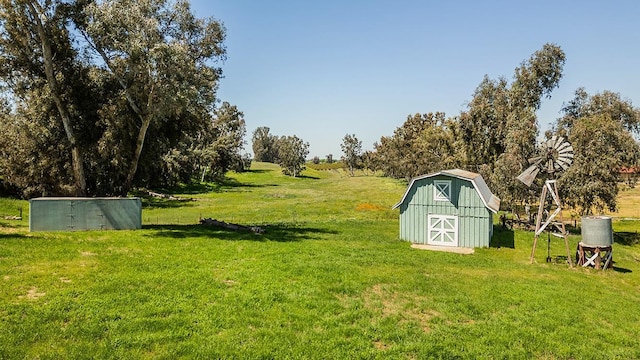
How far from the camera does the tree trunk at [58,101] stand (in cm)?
2536

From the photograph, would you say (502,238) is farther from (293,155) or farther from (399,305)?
(293,155)

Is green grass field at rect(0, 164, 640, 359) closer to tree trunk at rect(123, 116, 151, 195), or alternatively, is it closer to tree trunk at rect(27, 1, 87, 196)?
tree trunk at rect(27, 1, 87, 196)

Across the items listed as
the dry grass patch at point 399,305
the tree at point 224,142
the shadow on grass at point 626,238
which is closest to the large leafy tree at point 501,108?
the shadow on grass at point 626,238

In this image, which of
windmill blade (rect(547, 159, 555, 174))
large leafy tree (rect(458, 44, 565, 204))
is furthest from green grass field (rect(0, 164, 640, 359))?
large leafy tree (rect(458, 44, 565, 204))

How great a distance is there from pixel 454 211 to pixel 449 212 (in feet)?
1.16

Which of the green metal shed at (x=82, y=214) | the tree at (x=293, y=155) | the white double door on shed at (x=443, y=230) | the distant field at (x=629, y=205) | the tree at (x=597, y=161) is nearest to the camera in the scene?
the green metal shed at (x=82, y=214)

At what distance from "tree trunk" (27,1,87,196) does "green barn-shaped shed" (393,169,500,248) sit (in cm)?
2351

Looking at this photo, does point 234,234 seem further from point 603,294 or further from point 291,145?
point 291,145

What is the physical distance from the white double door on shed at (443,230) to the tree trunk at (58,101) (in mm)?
25180

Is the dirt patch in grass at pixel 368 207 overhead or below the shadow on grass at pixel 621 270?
overhead

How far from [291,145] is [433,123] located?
4652 centimetres

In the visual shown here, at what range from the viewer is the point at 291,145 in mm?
127688

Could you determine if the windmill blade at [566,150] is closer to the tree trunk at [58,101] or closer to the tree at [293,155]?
the tree trunk at [58,101]

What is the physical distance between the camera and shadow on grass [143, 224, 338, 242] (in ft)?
84.2
